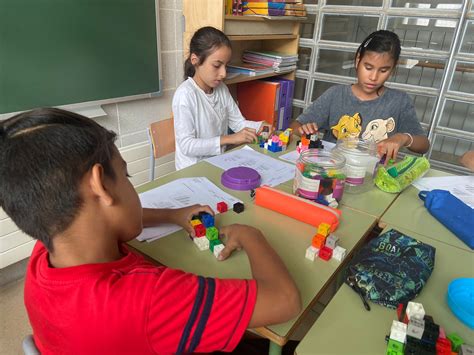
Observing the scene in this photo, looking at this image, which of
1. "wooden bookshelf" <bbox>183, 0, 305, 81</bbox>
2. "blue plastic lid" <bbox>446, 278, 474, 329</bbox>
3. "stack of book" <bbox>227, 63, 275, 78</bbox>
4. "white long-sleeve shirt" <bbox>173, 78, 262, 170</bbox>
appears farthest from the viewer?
"stack of book" <bbox>227, 63, 275, 78</bbox>

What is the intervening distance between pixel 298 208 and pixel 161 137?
3.47 ft

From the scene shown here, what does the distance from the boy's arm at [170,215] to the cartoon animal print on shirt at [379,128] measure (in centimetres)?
117

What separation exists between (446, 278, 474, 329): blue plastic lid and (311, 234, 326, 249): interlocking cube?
0.90 ft

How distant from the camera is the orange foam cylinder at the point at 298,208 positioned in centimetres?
96

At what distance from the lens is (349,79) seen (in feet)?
8.29

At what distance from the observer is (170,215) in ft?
3.10

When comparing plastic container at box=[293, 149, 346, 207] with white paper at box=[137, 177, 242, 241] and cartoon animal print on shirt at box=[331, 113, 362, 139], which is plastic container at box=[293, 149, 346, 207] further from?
cartoon animal print on shirt at box=[331, 113, 362, 139]

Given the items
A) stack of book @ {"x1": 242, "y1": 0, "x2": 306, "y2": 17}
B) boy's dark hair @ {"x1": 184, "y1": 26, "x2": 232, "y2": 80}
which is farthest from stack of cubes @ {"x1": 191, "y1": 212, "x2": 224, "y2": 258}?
stack of book @ {"x1": 242, "y1": 0, "x2": 306, "y2": 17}

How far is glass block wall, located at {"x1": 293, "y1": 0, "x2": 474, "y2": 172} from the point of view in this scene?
2084mm

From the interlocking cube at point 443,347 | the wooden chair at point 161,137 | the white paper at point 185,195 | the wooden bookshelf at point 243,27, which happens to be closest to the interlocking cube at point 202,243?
the white paper at point 185,195

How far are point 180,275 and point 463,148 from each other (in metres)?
2.30

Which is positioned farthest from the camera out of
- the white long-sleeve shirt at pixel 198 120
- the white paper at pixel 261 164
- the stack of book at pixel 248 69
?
the stack of book at pixel 248 69

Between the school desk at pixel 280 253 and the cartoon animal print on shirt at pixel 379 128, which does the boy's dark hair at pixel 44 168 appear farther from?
the cartoon animal print on shirt at pixel 379 128

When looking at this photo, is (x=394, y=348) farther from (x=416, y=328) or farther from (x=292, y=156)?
(x=292, y=156)
